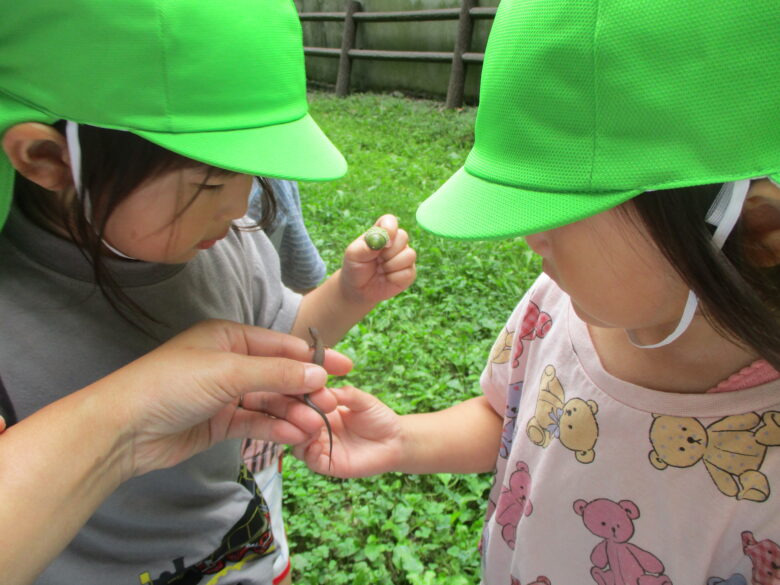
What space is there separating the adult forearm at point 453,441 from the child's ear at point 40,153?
0.88m

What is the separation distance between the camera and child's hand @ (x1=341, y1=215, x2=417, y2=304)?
150 cm

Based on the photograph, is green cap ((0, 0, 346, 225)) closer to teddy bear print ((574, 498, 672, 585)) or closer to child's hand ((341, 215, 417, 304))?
child's hand ((341, 215, 417, 304))

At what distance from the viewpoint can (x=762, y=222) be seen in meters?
0.77

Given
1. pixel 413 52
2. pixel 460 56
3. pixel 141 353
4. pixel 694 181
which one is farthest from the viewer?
pixel 413 52

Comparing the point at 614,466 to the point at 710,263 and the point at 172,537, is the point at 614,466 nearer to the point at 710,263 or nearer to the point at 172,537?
the point at 710,263

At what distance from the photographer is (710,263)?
0.77 meters

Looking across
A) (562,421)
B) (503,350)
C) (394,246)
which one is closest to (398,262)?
(394,246)

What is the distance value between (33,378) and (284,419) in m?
0.49

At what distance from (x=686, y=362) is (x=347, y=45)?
10.4 meters

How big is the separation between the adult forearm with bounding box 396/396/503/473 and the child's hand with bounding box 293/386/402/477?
3cm

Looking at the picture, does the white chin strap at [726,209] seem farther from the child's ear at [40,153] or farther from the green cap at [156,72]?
the child's ear at [40,153]

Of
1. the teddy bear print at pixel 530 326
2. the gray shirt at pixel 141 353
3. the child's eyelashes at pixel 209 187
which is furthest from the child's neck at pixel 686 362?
the gray shirt at pixel 141 353

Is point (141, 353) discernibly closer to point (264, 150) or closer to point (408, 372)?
point (264, 150)

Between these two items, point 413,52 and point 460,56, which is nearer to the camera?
point 460,56
